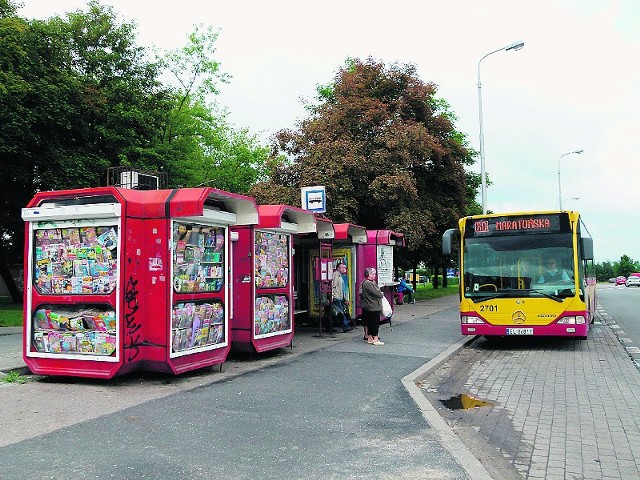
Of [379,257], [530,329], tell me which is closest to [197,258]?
[530,329]

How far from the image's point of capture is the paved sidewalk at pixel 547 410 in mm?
5172

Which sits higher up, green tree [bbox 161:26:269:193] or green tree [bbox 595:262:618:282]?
green tree [bbox 161:26:269:193]

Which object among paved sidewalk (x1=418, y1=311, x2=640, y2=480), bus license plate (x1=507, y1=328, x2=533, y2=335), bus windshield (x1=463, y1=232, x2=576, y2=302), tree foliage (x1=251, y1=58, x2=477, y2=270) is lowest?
paved sidewalk (x1=418, y1=311, x2=640, y2=480)

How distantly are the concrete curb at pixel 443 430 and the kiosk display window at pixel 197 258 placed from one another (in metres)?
3.38

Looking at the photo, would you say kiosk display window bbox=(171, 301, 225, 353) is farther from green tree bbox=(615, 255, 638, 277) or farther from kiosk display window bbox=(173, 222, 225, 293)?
green tree bbox=(615, 255, 638, 277)

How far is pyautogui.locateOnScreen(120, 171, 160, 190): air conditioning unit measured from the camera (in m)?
10.7

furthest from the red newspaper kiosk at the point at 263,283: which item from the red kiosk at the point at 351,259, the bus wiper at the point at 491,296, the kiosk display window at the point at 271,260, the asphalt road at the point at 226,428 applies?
the red kiosk at the point at 351,259

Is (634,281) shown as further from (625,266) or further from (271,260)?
(271,260)

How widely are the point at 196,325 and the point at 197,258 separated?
102cm

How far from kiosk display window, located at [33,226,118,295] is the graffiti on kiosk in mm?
230

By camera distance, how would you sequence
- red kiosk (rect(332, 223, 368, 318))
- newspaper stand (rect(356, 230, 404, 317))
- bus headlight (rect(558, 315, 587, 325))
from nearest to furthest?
bus headlight (rect(558, 315, 587, 325)) < red kiosk (rect(332, 223, 368, 318)) < newspaper stand (rect(356, 230, 404, 317))

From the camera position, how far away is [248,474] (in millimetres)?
4680

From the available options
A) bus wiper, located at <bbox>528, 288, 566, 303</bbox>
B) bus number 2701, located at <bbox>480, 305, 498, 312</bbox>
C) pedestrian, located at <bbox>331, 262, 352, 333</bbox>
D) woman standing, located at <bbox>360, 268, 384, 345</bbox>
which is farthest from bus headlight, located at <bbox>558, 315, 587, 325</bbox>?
pedestrian, located at <bbox>331, 262, 352, 333</bbox>

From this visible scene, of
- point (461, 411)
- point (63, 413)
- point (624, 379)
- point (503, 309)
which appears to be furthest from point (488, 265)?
point (63, 413)
